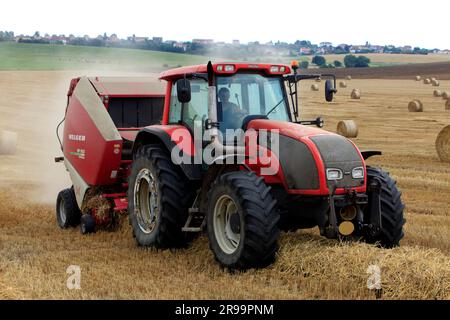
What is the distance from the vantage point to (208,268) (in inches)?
276

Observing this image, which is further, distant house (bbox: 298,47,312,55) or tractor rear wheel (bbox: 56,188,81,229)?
tractor rear wheel (bbox: 56,188,81,229)

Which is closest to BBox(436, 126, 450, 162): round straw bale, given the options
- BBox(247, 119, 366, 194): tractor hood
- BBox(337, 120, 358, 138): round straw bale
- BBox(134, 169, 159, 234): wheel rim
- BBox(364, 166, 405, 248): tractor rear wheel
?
BBox(337, 120, 358, 138): round straw bale

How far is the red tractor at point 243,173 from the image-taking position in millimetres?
→ 6637

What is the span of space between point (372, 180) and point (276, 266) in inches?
53.2

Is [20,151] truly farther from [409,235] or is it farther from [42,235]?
[409,235]

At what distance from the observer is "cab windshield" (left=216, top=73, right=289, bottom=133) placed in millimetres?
7430

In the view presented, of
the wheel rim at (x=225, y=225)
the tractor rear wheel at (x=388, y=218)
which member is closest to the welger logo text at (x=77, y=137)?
the wheel rim at (x=225, y=225)

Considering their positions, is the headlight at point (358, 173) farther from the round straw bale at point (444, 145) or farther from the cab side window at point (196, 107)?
the round straw bale at point (444, 145)

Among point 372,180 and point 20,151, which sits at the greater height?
point 372,180

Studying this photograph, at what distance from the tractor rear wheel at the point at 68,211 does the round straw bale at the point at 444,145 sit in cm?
988

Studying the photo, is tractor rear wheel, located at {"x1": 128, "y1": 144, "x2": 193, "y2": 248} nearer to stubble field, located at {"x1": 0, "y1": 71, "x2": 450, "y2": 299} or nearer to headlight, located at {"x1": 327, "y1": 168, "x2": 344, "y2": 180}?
stubble field, located at {"x1": 0, "y1": 71, "x2": 450, "y2": 299}

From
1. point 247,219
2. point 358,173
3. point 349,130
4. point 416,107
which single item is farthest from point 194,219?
point 416,107

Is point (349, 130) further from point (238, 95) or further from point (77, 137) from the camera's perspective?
point (238, 95)

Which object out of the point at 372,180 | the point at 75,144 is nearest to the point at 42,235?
the point at 75,144
